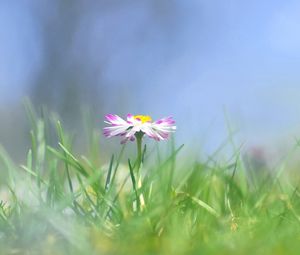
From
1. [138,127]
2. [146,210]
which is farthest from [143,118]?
[146,210]

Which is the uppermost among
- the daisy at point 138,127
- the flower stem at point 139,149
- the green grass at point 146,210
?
the daisy at point 138,127

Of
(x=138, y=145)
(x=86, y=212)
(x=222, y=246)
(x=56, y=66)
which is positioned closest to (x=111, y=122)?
(x=138, y=145)

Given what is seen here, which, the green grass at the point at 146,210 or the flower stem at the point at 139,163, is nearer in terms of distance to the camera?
the green grass at the point at 146,210

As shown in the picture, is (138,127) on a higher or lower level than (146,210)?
higher

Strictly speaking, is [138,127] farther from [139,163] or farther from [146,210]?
[146,210]

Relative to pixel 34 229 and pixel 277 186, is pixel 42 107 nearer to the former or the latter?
pixel 34 229

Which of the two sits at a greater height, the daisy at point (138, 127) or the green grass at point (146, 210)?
the daisy at point (138, 127)
